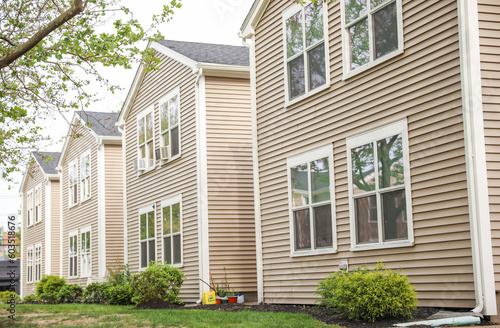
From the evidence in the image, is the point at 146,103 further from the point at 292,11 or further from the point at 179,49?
the point at 292,11

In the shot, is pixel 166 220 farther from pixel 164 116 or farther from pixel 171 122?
pixel 164 116

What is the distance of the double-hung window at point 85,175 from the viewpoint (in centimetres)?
2677

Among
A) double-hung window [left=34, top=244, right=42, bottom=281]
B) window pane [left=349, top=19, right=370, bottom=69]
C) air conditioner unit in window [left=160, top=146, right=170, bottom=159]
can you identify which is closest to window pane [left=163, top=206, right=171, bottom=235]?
air conditioner unit in window [left=160, top=146, right=170, bottom=159]

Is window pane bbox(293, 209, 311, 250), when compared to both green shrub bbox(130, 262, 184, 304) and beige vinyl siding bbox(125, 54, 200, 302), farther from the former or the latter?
beige vinyl siding bbox(125, 54, 200, 302)

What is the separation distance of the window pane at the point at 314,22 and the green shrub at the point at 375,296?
5440 mm

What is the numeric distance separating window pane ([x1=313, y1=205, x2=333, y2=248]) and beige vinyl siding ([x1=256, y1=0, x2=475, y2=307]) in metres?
0.30

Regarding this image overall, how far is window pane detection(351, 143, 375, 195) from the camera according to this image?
34.6ft

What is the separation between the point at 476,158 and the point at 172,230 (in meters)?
11.7

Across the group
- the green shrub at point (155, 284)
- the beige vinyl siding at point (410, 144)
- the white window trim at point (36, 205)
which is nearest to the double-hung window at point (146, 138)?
the green shrub at point (155, 284)

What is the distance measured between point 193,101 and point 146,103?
13.2ft

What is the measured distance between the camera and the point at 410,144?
31.8ft

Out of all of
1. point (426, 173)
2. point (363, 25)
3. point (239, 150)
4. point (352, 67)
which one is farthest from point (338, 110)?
point (239, 150)

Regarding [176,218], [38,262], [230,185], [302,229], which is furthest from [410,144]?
[38,262]

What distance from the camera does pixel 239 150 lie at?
17234 millimetres
